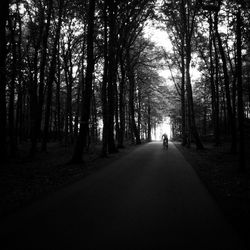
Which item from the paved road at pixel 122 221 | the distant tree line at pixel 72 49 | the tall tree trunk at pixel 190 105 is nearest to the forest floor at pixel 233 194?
the paved road at pixel 122 221

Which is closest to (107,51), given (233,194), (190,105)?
(190,105)

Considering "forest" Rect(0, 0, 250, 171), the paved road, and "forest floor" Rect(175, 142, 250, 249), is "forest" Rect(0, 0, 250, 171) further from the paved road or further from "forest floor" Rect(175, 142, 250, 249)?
the paved road

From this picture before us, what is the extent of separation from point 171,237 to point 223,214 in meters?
2.10

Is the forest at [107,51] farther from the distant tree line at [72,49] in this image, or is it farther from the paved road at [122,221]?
the paved road at [122,221]

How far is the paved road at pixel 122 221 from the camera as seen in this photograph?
4.71m

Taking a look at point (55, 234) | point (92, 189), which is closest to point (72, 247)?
point (55, 234)

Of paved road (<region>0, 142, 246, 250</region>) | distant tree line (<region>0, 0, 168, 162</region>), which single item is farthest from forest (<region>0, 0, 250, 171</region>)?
paved road (<region>0, 142, 246, 250</region>)

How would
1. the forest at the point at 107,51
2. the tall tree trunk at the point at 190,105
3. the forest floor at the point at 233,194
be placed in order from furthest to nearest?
the tall tree trunk at the point at 190,105, the forest at the point at 107,51, the forest floor at the point at 233,194

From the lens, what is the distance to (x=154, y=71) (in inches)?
1698

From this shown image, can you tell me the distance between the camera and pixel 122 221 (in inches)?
227

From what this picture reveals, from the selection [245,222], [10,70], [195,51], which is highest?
[195,51]

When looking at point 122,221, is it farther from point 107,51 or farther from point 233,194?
point 107,51

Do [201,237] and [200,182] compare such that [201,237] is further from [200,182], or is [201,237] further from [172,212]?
[200,182]

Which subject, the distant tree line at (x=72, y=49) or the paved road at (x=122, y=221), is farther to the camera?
the distant tree line at (x=72, y=49)
